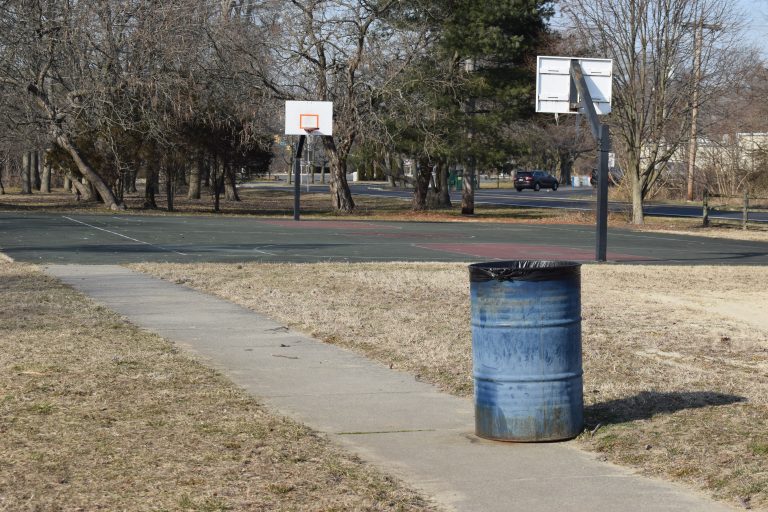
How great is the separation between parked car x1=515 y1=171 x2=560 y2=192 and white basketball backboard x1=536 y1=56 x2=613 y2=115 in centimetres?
6109

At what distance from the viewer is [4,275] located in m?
17.5

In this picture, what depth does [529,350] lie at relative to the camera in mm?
7156

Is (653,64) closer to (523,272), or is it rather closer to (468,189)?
(468,189)

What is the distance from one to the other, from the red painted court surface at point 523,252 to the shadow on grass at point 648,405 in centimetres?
1406

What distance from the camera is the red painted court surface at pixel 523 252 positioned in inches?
939

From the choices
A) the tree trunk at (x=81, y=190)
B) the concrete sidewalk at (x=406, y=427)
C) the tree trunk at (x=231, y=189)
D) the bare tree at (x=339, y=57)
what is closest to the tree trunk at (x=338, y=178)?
the bare tree at (x=339, y=57)

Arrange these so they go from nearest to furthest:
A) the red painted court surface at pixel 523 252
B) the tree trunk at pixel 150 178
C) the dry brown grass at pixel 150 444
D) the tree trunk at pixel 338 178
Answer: the dry brown grass at pixel 150 444 < the red painted court surface at pixel 523 252 < the tree trunk at pixel 150 178 < the tree trunk at pixel 338 178

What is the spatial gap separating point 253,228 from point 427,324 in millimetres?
21268

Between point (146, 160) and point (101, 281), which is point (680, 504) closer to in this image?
point (101, 281)

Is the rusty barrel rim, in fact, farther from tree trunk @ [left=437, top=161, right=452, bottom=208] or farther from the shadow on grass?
tree trunk @ [left=437, top=161, right=452, bottom=208]

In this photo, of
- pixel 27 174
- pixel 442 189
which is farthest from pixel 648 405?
pixel 27 174

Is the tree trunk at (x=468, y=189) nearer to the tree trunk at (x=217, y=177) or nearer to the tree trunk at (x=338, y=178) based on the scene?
the tree trunk at (x=338, y=178)

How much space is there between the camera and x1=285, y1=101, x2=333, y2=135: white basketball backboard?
3908 centimetres

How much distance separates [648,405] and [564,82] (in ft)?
65.4
